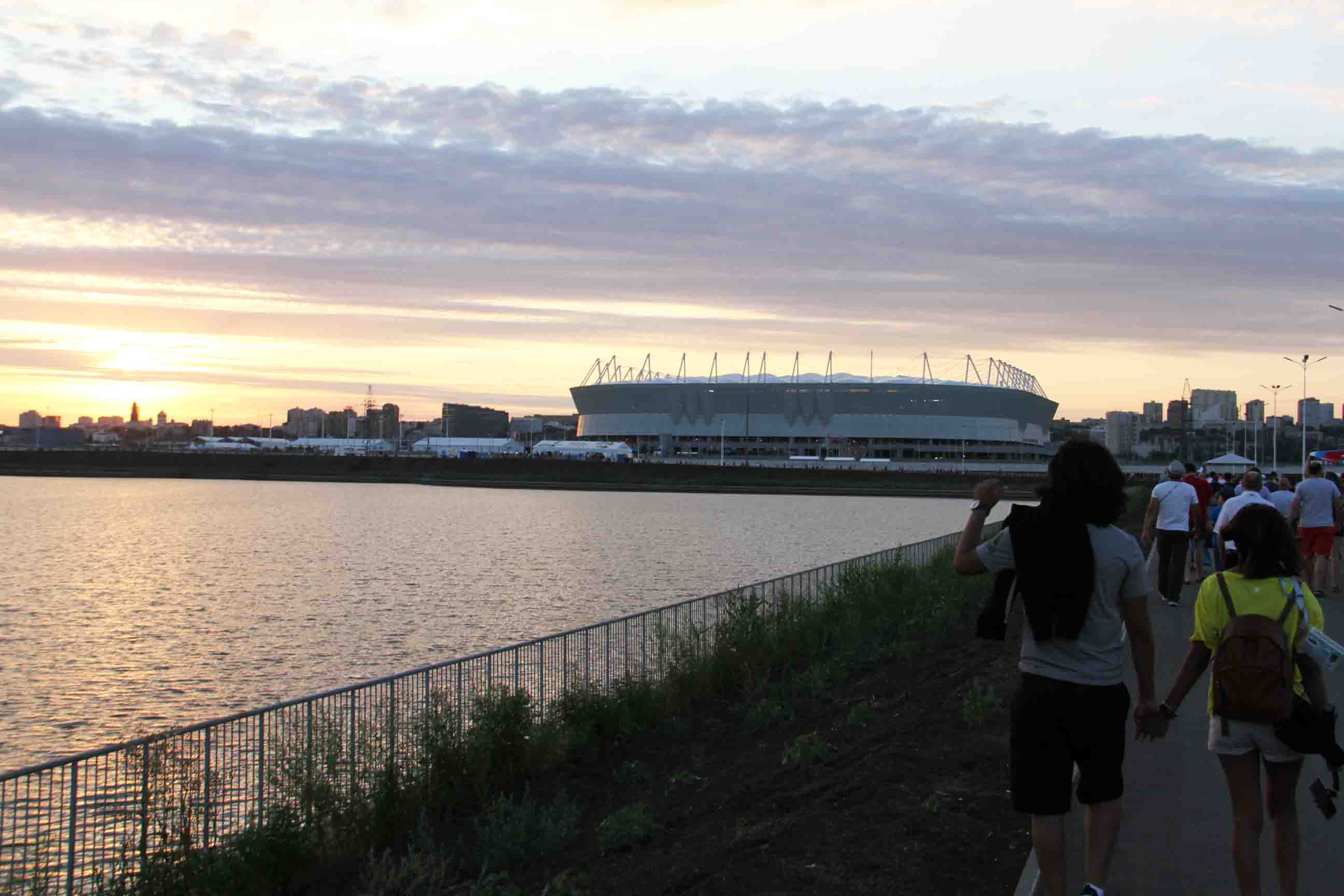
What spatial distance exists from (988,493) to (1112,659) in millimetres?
915

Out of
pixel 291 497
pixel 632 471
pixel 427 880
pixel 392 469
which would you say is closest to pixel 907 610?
pixel 427 880

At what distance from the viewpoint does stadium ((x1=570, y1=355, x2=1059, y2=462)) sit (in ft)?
536

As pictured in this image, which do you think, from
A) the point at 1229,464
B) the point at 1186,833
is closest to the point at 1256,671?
the point at 1186,833

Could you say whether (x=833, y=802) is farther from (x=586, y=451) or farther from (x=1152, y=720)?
(x=586, y=451)

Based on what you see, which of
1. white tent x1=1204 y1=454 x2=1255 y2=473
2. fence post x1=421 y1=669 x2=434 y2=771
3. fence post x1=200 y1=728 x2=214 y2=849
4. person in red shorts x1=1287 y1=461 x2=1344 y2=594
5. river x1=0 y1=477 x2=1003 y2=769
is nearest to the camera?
fence post x1=200 y1=728 x2=214 y2=849

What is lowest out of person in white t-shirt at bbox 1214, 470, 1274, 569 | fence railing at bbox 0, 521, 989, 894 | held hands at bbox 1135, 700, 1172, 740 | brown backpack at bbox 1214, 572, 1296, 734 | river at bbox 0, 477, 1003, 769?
river at bbox 0, 477, 1003, 769

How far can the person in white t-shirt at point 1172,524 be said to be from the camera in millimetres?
17406

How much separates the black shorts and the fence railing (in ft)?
16.9

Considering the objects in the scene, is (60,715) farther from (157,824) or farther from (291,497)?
(291,497)

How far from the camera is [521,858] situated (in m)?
8.98

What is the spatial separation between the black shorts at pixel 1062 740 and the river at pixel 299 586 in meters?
12.4

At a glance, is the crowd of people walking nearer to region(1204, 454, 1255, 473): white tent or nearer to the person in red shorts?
the person in red shorts

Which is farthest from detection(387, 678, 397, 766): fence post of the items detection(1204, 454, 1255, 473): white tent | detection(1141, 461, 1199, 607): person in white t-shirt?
detection(1204, 454, 1255, 473): white tent

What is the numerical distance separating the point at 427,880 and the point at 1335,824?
18.7ft
